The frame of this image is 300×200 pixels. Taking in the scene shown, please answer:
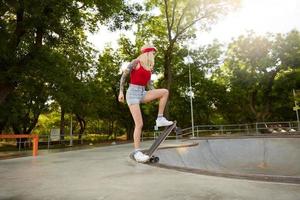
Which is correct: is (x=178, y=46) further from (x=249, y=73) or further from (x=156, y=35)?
(x=249, y=73)

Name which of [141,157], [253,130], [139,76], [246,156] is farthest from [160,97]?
[253,130]

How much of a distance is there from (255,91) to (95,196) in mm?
37394

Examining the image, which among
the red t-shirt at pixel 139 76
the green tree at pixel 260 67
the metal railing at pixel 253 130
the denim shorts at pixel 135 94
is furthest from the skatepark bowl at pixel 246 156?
the green tree at pixel 260 67

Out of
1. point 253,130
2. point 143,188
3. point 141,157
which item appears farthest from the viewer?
point 253,130

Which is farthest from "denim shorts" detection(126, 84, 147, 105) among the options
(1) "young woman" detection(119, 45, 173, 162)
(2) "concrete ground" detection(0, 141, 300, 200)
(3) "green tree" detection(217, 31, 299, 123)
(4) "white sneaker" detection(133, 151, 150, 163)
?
(3) "green tree" detection(217, 31, 299, 123)

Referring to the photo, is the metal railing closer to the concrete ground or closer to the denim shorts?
the denim shorts

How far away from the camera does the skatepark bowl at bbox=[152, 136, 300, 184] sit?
10.6 metres

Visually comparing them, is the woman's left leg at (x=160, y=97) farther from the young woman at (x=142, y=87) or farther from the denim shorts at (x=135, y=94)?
the denim shorts at (x=135, y=94)

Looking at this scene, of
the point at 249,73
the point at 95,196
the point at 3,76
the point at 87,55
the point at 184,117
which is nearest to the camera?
the point at 95,196

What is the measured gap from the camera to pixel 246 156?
14789 mm

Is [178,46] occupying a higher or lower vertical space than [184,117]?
higher

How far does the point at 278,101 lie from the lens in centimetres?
3669

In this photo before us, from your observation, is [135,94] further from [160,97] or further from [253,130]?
[253,130]

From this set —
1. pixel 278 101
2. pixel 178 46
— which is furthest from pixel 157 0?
pixel 278 101
